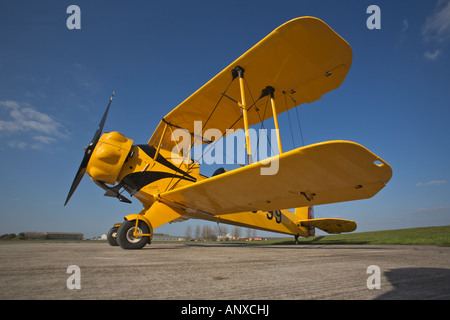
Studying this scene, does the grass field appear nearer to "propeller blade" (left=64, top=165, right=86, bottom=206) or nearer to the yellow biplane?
the yellow biplane

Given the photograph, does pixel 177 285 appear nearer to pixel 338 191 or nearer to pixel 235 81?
pixel 338 191

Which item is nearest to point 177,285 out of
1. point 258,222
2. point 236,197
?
point 236,197

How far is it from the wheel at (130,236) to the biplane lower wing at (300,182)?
863 millimetres

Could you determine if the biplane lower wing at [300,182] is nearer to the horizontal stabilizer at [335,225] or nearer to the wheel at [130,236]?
the wheel at [130,236]

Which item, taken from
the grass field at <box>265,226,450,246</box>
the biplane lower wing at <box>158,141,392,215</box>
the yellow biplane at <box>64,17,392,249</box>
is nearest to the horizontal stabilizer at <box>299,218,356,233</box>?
the grass field at <box>265,226,450,246</box>

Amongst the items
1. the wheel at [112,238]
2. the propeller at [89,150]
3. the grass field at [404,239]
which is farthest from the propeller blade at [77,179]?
the grass field at [404,239]

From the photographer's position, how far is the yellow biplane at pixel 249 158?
10.1 feet

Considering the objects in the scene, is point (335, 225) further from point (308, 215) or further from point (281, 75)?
point (281, 75)

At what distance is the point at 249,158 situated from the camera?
12.1 ft

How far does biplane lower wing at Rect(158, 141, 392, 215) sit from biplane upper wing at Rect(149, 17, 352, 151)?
1711 mm
